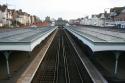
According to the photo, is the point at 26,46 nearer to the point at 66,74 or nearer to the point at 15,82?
the point at 15,82

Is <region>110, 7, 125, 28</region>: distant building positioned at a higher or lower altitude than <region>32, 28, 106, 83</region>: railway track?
higher

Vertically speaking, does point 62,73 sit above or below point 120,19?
below

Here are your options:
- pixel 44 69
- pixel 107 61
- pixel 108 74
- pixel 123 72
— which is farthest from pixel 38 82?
pixel 107 61

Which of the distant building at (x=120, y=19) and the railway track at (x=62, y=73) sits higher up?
the distant building at (x=120, y=19)

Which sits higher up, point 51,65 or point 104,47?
point 104,47

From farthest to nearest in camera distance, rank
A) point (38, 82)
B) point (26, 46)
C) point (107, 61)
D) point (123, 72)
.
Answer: point (107, 61) < point (123, 72) < point (26, 46) < point (38, 82)

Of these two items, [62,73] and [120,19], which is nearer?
[62,73]

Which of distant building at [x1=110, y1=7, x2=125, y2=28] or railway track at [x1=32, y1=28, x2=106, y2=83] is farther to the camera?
distant building at [x1=110, y1=7, x2=125, y2=28]

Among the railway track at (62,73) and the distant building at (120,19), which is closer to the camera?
the railway track at (62,73)

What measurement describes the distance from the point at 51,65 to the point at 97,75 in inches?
313

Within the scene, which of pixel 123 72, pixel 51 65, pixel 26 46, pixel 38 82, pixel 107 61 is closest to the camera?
Answer: pixel 38 82

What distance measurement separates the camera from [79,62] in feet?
108

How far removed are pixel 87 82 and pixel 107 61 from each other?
1420cm

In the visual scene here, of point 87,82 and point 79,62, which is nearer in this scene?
point 87,82
